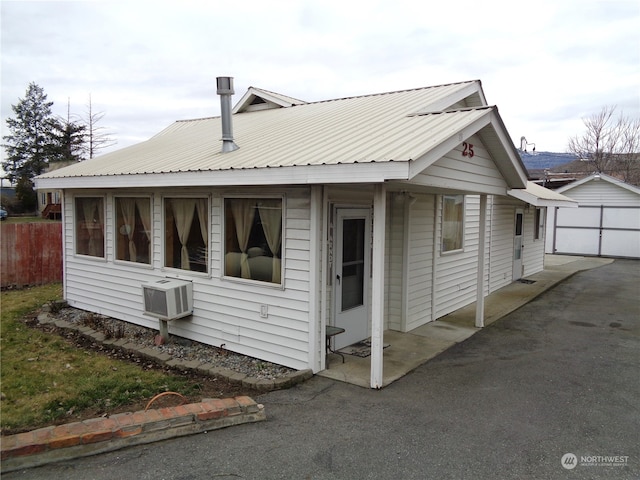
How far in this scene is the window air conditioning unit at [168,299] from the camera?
6340mm

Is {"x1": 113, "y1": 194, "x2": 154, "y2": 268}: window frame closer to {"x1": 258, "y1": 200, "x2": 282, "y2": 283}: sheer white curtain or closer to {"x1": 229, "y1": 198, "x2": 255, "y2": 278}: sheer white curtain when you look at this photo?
{"x1": 229, "y1": 198, "x2": 255, "y2": 278}: sheer white curtain

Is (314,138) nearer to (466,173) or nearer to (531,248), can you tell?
(466,173)

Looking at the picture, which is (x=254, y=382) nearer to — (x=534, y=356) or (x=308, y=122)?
(x=534, y=356)

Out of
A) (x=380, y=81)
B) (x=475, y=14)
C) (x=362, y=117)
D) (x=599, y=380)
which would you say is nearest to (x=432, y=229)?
(x=362, y=117)

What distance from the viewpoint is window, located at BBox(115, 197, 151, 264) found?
7.38 m

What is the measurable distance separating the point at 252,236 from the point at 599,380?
4.63m

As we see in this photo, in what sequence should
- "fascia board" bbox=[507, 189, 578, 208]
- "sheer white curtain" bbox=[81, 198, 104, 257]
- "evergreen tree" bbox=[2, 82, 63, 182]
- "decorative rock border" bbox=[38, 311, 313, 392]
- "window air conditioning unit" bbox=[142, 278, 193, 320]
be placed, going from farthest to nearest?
"evergreen tree" bbox=[2, 82, 63, 182] < "fascia board" bbox=[507, 189, 578, 208] < "sheer white curtain" bbox=[81, 198, 104, 257] < "window air conditioning unit" bbox=[142, 278, 193, 320] < "decorative rock border" bbox=[38, 311, 313, 392]

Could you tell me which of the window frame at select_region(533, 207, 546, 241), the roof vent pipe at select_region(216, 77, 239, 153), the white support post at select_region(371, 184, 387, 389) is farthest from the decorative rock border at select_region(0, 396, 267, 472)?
the window frame at select_region(533, 207, 546, 241)

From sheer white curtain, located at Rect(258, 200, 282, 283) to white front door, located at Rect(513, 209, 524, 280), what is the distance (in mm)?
9040

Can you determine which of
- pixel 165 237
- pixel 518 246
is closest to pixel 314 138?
pixel 165 237

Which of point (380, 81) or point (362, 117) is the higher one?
point (380, 81)

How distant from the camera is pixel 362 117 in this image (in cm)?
676

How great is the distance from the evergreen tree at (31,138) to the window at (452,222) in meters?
41.0

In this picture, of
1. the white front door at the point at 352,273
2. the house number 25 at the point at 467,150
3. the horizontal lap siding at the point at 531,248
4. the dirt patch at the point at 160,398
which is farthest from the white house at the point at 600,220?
the dirt patch at the point at 160,398
